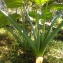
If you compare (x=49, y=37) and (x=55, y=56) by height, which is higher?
(x=49, y=37)

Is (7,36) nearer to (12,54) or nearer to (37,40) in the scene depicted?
(12,54)

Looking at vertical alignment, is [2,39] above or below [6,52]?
above

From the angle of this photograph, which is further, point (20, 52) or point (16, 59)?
point (20, 52)

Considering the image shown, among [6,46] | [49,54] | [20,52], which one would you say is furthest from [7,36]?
[49,54]

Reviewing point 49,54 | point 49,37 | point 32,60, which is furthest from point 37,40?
point 49,54

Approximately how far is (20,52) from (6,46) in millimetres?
518

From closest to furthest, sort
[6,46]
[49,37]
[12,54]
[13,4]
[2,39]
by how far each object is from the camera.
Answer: [49,37] → [13,4] → [12,54] → [6,46] → [2,39]

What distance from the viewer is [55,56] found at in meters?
5.24

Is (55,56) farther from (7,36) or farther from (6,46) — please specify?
(7,36)

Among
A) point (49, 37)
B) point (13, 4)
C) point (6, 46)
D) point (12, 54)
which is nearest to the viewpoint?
point (49, 37)

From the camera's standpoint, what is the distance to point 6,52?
16.8 ft

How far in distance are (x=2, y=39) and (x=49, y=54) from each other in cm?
160

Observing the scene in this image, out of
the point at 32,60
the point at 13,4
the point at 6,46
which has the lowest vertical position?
the point at 32,60

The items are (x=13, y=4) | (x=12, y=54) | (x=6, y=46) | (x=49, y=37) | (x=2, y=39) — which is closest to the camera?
(x=49, y=37)
